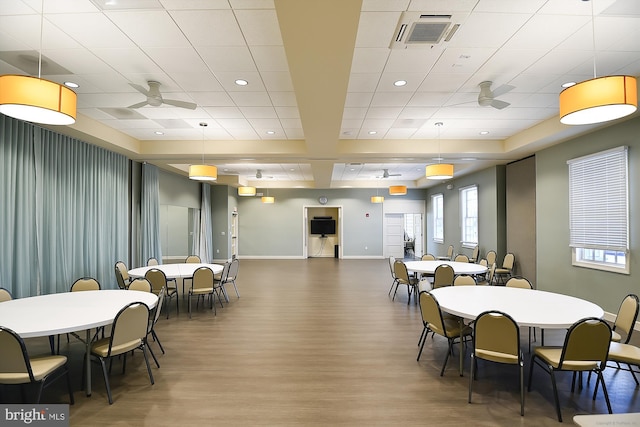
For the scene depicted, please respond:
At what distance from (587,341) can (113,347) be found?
13.6ft

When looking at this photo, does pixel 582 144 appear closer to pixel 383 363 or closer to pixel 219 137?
pixel 383 363

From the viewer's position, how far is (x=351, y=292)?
7789mm

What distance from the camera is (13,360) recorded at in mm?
2479

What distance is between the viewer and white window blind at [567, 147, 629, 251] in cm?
511

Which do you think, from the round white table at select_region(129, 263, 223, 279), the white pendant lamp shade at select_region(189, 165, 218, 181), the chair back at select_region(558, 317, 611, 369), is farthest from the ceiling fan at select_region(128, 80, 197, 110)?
the chair back at select_region(558, 317, 611, 369)

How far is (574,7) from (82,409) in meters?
5.59

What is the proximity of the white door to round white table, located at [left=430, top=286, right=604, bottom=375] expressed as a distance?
10889 millimetres

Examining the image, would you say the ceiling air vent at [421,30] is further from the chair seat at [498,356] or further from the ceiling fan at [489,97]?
the chair seat at [498,356]

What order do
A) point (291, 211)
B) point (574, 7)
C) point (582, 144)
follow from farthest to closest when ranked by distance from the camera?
point (291, 211)
point (582, 144)
point (574, 7)

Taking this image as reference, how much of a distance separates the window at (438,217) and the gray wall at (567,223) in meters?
5.94

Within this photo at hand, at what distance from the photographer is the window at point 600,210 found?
5.11 meters

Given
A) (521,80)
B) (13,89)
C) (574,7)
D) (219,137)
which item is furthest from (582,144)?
(13,89)

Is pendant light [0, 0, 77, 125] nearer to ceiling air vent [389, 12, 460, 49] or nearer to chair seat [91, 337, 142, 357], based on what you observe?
chair seat [91, 337, 142, 357]

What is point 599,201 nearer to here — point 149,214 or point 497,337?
point 497,337
